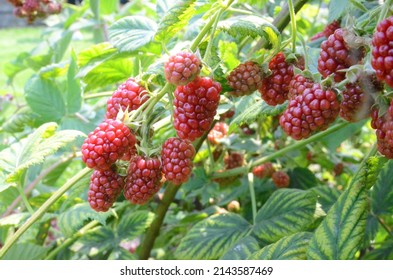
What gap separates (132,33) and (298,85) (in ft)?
1.54

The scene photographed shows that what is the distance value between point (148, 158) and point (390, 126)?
344 millimetres

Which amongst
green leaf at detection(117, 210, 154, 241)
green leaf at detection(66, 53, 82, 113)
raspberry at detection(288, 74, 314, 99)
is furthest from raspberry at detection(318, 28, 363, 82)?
green leaf at detection(66, 53, 82, 113)

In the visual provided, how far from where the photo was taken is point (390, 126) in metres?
0.70

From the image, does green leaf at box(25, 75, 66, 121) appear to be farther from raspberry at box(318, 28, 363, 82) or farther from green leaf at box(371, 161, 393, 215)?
raspberry at box(318, 28, 363, 82)

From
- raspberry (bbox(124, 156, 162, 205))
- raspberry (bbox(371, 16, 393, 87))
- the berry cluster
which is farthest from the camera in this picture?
the berry cluster

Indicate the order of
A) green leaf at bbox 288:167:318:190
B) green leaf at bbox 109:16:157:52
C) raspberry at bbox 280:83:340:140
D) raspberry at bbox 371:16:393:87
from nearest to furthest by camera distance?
1. raspberry at bbox 371:16:393:87
2. raspberry at bbox 280:83:340:140
3. green leaf at bbox 109:16:157:52
4. green leaf at bbox 288:167:318:190

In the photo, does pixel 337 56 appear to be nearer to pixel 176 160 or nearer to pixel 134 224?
pixel 176 160

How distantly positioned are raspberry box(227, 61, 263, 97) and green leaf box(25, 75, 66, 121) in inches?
30.3

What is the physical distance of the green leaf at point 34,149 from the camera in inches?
41.4

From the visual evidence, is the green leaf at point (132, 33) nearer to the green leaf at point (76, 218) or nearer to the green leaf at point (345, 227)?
the green leaf at point (76, 218)

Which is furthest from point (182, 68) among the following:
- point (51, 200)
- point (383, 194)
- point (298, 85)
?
point (383, 194)

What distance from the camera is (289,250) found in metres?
0.86

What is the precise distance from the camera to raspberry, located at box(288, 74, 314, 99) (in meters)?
0.79
